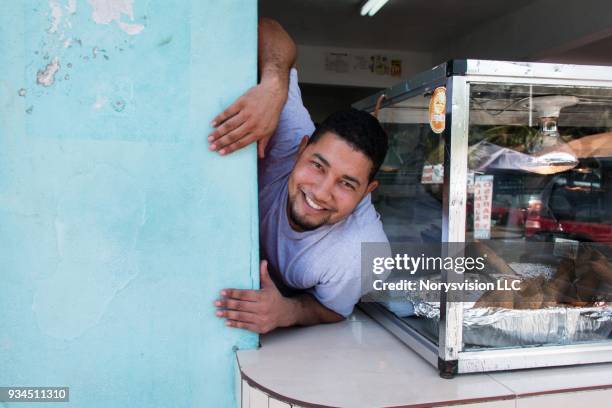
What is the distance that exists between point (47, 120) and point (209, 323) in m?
0.63

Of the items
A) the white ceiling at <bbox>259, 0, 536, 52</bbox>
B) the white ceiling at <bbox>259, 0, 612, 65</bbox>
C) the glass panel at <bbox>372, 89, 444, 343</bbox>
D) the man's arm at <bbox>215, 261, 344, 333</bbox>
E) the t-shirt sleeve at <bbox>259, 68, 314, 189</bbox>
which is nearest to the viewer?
the man's arm at <bbox>215, 261, 344, 333</bbox>

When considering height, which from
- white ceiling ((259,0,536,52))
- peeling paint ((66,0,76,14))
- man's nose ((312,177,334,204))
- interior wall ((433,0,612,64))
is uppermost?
white ceiling ((259,0,536,52))

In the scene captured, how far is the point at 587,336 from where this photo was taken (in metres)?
1.32

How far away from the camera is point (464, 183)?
1.13 meters

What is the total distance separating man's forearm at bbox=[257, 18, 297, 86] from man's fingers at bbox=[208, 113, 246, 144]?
0.14 meters

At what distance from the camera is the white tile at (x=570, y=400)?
3.68ft

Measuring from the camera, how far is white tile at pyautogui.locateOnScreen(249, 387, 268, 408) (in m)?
1.10

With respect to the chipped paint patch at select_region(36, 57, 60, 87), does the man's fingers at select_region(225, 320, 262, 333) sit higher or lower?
lower

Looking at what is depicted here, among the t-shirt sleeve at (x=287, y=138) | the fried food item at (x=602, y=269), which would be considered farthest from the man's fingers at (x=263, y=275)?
the fried food item at (x=602, y=269)

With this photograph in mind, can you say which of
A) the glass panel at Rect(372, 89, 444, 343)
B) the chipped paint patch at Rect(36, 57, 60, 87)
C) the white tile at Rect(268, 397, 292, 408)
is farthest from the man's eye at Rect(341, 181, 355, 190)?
the chipped paint patch at Rect(36, 57, 60, 87)

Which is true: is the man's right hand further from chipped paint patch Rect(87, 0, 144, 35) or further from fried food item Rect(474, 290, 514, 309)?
fried food item Rect(474, 290, 514, 309)

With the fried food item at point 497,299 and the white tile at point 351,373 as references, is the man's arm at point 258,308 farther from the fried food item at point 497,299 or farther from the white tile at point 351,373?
the fried food item at point 497,299

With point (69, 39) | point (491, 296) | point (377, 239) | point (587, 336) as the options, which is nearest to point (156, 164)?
point (69, 39)

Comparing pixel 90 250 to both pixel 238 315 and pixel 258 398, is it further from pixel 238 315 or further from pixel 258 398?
pixel 258 398
